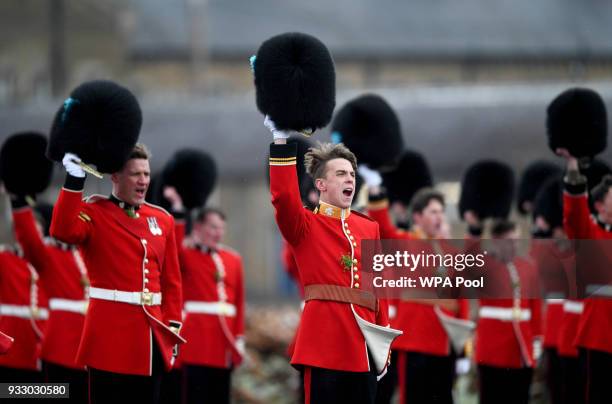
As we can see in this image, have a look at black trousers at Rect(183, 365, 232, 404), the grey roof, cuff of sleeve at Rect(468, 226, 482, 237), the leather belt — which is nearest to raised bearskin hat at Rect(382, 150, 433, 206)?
cuff of sleeve at Rect(468, 226, 482, 237)

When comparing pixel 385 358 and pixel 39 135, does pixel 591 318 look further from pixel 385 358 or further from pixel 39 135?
pixel 39 135

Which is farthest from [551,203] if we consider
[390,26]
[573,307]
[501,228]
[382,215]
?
[390,26]

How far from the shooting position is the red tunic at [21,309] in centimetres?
802

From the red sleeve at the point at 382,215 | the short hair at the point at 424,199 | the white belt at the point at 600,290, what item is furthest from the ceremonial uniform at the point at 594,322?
the short hair at the point at 424,199

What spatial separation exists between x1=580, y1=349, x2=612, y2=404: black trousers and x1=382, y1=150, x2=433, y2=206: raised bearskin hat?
8.52ft

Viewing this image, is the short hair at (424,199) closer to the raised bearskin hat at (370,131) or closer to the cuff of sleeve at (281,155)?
the raised bearskin hat at (370,131)

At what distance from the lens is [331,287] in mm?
5551

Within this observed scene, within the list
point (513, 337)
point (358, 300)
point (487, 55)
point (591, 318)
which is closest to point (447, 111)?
point (513, 337)

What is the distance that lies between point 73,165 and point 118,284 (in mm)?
664

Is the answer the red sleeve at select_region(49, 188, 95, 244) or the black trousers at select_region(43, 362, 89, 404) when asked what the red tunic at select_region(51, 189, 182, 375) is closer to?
the red sleeve at select_region(49, 188, 95, 244)

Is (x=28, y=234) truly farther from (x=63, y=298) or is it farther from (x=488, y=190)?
(x=488, y=190)

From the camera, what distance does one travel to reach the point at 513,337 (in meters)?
8.35

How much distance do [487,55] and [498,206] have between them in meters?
26.3

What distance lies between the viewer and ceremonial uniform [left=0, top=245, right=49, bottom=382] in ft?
26.1
